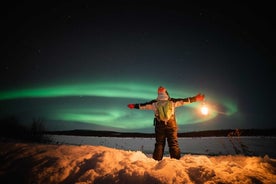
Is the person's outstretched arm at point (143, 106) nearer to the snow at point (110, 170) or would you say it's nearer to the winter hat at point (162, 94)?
the winter hat at point (162, 94)

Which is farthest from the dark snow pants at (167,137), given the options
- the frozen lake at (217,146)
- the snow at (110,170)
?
the frozen lake at (217,146)

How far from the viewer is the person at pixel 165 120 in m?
6.37

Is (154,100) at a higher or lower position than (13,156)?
higher

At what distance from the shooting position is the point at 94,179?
11.8 feet

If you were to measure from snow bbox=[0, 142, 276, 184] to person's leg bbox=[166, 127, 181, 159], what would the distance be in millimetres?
1397

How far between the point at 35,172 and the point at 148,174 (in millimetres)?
2213

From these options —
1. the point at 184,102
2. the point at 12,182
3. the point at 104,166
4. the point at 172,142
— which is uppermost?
the point at 184,102

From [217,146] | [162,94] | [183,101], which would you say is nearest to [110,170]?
[162,94]

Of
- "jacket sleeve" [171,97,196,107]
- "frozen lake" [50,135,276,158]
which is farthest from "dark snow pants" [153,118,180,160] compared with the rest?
"frozen lake" [50,135,276,158]

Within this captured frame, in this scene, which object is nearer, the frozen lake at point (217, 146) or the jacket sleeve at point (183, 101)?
the jacket sleeve at point (183, 101)

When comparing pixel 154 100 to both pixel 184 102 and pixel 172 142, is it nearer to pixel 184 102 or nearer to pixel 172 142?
pixel 184 102

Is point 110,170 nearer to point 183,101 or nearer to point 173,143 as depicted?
point 173,143

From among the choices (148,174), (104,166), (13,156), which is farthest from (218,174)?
(13,156)

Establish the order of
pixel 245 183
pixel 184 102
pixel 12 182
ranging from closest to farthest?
pixel 245 183 → pixel 12 182 → pixel 184 102
